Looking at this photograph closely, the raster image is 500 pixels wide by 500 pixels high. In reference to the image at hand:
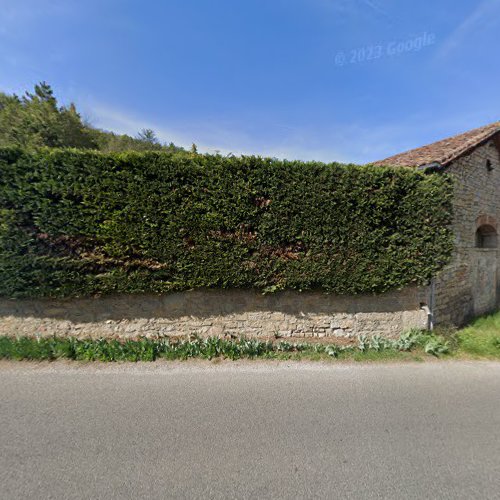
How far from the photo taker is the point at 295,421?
104 inches

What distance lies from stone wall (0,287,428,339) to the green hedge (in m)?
0.29

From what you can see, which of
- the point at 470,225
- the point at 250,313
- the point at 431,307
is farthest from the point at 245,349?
the point at 470,225

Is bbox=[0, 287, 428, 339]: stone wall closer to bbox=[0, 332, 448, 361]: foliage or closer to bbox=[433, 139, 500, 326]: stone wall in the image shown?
bbox=[0, 332, 448, 361]: foliage

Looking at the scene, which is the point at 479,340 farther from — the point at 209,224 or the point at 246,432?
the point at 209,224

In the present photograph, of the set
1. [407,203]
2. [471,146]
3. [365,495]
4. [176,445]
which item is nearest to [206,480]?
[176,445]

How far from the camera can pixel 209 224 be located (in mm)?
4512

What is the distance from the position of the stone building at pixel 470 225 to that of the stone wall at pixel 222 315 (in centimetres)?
119

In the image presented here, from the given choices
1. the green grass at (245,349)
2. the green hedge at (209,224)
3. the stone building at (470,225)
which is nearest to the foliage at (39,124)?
the green hedge at (209,224)

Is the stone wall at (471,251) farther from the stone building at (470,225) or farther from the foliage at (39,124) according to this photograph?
the foliage at (39,124)

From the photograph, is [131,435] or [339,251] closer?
[131,435]

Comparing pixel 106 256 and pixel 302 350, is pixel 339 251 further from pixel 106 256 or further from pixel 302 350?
pixel 106 256

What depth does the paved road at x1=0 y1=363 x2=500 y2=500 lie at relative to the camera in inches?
75.6

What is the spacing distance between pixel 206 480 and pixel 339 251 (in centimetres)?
401

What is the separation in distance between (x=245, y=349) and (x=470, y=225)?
679cm
